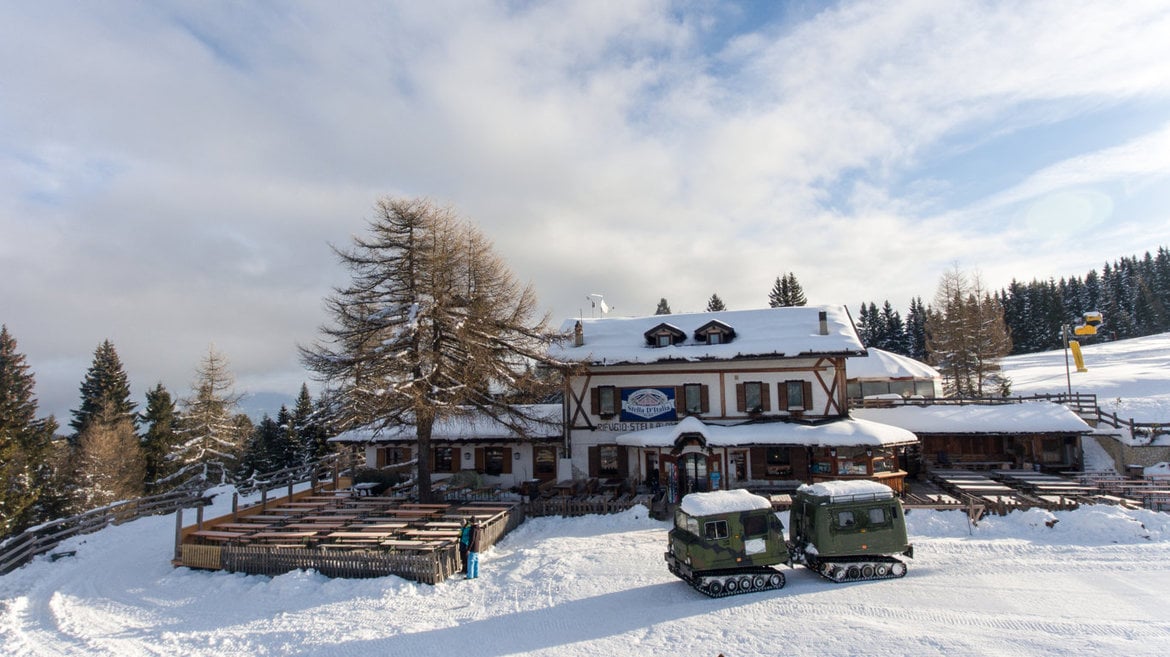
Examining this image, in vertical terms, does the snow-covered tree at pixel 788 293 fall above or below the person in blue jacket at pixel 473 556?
above

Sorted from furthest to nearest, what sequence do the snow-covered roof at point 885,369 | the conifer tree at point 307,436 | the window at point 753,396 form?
the conifer tree at point 307,436 → the snow-covered roof at point 885,369 → the window at point 753,396

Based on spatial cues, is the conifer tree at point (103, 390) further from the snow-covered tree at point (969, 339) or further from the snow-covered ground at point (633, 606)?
the snow-covered tree at point (969, 339)

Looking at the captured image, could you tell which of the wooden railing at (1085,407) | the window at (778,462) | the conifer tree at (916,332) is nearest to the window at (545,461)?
the window at (778,462)

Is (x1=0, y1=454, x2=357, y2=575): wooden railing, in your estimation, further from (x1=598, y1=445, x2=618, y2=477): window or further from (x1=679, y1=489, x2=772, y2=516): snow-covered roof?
(x1=679, y1=489, x2=772, y2=516): snow-covered roof

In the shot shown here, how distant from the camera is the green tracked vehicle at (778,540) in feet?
44.5

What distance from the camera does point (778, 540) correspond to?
46.2ft

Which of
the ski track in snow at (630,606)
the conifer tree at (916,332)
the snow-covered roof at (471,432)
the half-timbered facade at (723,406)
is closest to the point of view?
the ski track in snow at (630,606)

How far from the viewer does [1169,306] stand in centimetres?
8562

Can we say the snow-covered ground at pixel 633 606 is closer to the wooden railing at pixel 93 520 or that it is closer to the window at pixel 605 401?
the wooden railing at pixel 93 520

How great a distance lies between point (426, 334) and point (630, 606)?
13599 mm

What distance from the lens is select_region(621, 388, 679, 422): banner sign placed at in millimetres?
28203

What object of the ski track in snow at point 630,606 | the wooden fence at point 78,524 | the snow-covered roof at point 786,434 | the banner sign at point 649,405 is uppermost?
the banner sign at point 649,405

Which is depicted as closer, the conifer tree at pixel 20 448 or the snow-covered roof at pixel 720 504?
the snow-covered roof at pixel 720 504

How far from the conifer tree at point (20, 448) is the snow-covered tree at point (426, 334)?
16.6 meters
